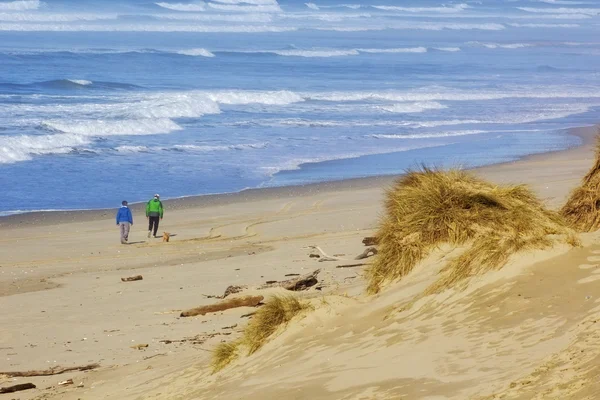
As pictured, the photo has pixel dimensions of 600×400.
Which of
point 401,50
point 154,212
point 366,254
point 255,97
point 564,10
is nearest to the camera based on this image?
point 366,254

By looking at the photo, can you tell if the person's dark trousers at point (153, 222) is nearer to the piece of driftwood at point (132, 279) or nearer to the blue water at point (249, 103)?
the blue water at point (249, 103)

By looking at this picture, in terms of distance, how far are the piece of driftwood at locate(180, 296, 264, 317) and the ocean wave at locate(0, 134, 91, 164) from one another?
1722 cm

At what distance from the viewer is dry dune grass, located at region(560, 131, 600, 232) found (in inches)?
360

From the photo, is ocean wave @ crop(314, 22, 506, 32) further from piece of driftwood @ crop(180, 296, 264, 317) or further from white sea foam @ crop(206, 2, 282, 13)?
piece of driftwood @ crop(180, 296, 264, 317)

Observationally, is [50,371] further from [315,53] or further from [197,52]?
[315,53]

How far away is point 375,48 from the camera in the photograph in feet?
270

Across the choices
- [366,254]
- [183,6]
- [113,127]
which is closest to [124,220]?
[366,254]

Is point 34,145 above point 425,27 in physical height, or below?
below

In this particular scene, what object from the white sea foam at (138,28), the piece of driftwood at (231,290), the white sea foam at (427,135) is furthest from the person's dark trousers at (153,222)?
the white sea foam at (138,28)

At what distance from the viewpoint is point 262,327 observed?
8.29m

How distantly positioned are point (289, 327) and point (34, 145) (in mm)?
22661

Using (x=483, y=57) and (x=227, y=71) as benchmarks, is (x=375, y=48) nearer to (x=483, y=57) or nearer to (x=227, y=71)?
(x=483, y=57)

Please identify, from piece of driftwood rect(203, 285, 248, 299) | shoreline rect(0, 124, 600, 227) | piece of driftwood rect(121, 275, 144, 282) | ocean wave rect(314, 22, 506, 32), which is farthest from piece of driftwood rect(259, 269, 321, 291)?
ocean wave rect(314, 22, 506, 32)

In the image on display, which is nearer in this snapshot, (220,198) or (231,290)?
(231,290)
